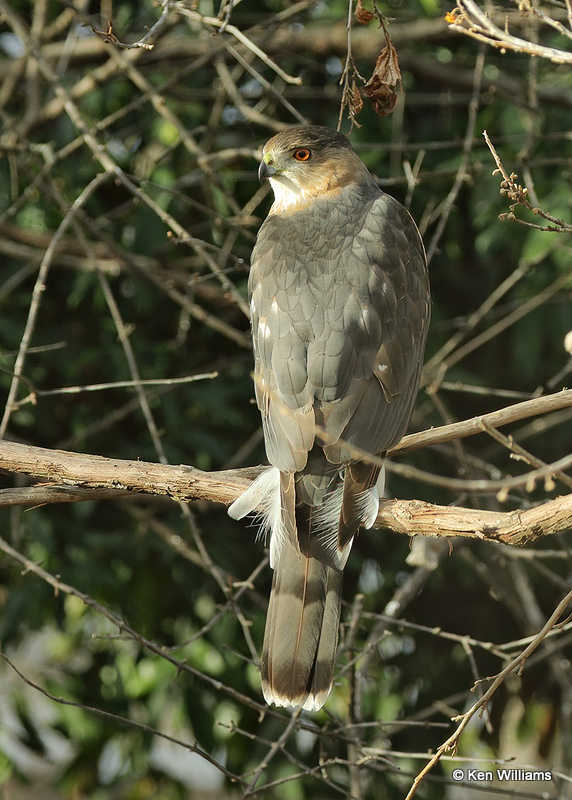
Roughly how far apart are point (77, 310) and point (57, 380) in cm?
40

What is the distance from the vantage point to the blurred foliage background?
438cm

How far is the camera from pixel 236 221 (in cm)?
413

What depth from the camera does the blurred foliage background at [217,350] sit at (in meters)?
4.38

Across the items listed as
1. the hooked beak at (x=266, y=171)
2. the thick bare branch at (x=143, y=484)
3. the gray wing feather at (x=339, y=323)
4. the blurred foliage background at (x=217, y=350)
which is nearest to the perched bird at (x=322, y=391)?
the gray wing feather at (x=339, y=323)

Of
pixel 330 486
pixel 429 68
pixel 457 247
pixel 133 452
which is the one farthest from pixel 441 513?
pixel 429 68

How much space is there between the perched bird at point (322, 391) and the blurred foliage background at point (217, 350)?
2.19 feet

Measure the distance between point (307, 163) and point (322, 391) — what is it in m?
1.14

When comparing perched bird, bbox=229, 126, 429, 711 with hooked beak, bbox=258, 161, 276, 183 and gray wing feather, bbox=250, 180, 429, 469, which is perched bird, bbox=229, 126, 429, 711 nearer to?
gray wing feather, bbox=250, 180, 429, 469

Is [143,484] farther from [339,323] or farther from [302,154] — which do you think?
[302,154]

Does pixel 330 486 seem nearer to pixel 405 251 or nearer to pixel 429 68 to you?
pixel 405 251

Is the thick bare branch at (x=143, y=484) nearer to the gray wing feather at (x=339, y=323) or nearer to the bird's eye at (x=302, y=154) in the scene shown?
the gray wing feather at (x=339, y=323)

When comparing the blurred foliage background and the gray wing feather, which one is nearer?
the gray wing feather
